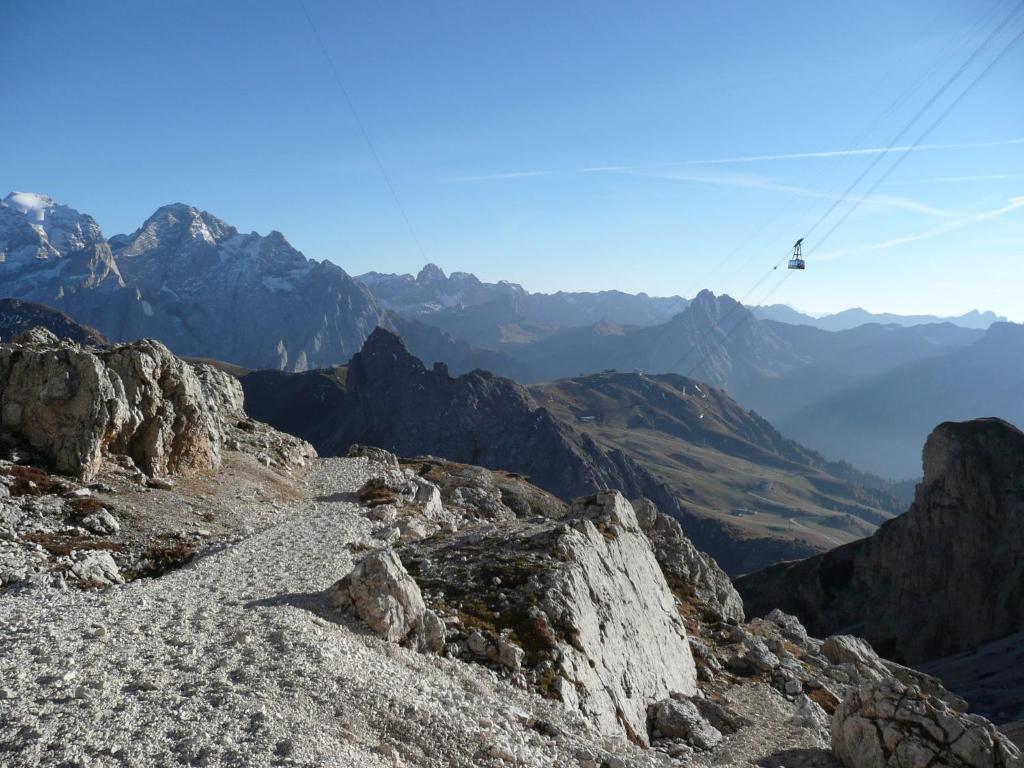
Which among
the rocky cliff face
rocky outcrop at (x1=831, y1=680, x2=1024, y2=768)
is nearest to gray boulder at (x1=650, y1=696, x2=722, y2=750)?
rocky outcrop at (x1=831, y1=680, x2=1024, y2=768)

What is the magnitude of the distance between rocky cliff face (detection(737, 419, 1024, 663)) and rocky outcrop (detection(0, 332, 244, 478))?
323ft

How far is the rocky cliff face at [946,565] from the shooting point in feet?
323

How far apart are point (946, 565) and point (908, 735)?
9594 centimetres

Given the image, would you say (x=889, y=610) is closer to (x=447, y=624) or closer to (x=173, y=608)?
(x=447, y=624)

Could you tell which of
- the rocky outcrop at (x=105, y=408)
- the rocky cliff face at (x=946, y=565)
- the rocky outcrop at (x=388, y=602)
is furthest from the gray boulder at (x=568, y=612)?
the rocky cliff face at (x=946, y=565)

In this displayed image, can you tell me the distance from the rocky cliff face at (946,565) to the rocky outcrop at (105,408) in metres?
98.4

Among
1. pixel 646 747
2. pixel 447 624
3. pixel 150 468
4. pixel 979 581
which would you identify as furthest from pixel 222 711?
pixel 979 581

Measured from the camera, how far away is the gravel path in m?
14.4

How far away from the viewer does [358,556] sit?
34531 mm

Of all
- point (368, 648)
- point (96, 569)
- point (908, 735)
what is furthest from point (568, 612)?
point (96, 569)

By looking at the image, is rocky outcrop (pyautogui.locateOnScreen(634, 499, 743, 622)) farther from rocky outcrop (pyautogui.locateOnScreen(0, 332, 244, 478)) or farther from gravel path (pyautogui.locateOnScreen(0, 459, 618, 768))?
rocky outcrop (pyautogui.locateOnScreen(0, 332, 244, 478))

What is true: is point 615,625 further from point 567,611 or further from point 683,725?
point 683,725

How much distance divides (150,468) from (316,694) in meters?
31.6

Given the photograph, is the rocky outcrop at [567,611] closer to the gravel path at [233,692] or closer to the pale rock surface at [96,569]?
the gravel path at [233,692]
